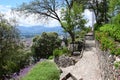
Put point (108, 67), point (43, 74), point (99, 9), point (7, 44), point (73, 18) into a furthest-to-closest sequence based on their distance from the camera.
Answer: point (99, 9) < point (73, 18) < point (7, 44) < point (43, 74) < point (108, 67)

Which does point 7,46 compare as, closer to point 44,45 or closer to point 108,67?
point 108,67

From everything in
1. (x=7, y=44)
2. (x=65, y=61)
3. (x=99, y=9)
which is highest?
(x=99, y=9)

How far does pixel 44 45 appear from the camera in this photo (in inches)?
1832

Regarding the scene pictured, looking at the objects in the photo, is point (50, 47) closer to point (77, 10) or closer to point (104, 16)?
point (104, 16)

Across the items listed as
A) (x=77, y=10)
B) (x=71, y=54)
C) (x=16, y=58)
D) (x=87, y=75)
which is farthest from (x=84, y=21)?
(x=87, y=75)

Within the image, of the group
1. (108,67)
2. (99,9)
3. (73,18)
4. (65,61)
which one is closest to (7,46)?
(65,61)

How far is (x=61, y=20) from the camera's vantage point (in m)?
31.4

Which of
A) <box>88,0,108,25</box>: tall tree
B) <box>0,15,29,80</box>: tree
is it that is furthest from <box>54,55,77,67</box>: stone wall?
<box>88,0,108,25</box>: tall tree

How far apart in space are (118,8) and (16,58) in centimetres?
1059

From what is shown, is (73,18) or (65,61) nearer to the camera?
(65,61)

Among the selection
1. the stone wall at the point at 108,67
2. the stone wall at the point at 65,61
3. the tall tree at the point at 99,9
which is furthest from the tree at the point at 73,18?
the stone wall at the point at 108,67

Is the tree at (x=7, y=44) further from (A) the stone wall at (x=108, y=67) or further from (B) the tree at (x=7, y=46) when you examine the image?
(A) the stone wall at (x=108, y=67)

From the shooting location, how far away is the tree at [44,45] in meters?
46.5

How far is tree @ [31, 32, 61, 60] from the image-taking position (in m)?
46.5
